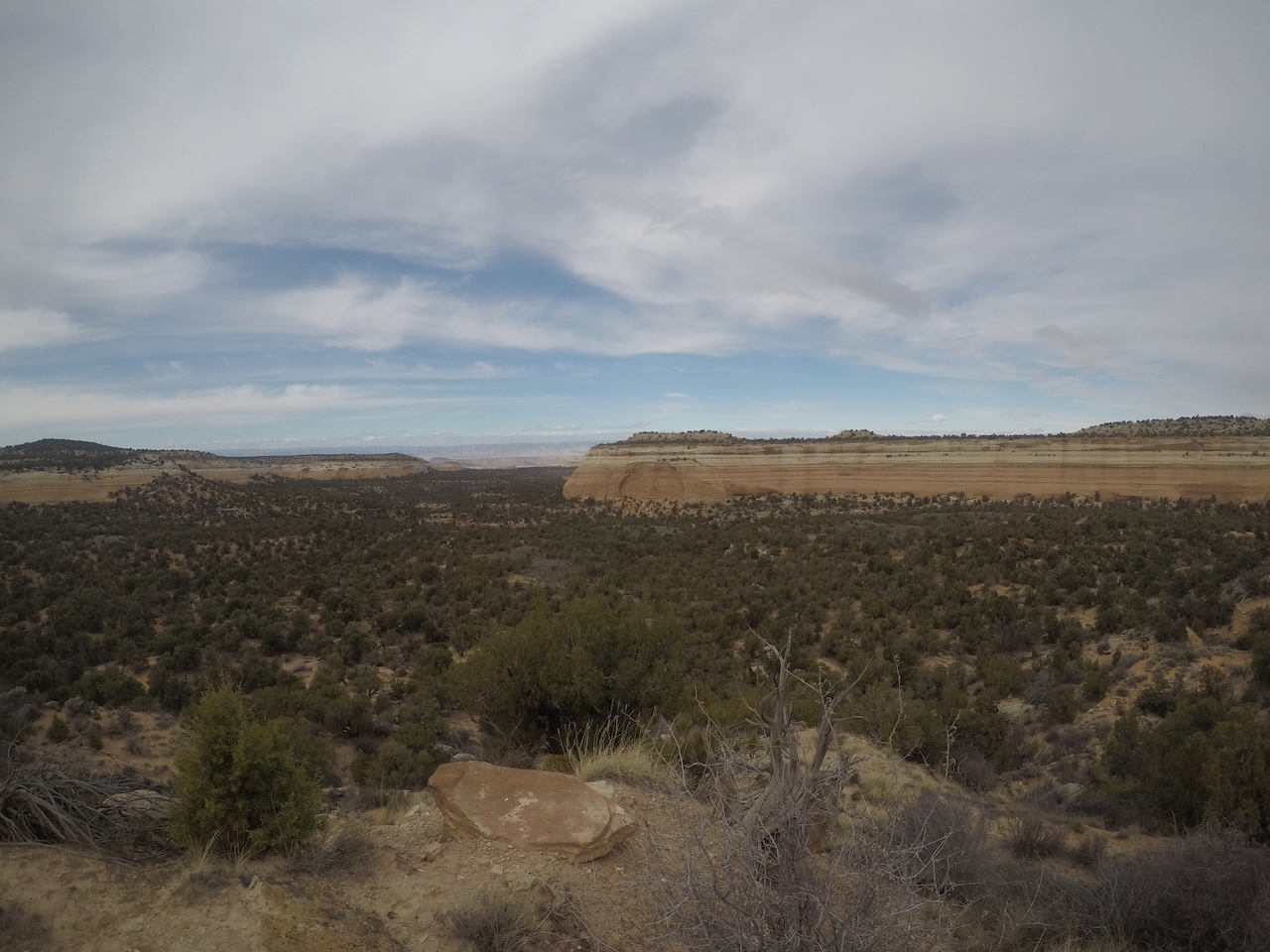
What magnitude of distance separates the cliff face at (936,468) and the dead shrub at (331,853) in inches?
1610

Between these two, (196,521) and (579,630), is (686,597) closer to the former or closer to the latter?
(579,630)

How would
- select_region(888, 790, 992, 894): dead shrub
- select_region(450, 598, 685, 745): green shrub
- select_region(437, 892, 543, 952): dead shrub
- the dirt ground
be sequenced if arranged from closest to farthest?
the dirt ground → select_region(437, 892, 543, 952): dead shrub → select_region(888, 790, 992, 894): dead shrub → select_region(450, 598, 685, 745): green shrub

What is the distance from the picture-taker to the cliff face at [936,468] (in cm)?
3300

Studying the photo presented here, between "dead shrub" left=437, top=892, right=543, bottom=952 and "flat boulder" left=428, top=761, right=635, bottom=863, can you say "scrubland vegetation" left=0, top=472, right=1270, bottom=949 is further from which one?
"flat boulder" left=428, top=761, right=635, bottom=863

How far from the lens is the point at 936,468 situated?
43.5 m

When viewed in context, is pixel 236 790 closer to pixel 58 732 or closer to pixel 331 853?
pixel 331 853

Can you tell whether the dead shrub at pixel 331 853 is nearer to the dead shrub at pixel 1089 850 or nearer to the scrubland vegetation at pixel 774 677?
Result: the scrubland vegetation at pixel 774 677

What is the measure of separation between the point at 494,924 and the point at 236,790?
2026 millimetres

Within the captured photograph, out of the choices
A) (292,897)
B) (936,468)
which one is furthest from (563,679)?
(936,468)

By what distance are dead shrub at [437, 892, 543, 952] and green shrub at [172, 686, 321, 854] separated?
134cm

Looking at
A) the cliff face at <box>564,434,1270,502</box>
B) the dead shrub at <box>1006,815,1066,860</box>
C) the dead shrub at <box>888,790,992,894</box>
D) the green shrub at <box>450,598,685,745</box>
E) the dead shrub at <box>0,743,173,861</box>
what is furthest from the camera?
the cliff face at <box>564,434,1270,502</box>

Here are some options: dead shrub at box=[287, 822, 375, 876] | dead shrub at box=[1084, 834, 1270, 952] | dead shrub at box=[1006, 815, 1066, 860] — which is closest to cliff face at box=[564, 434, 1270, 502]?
dead shrub at box=[1006, 815, 1066, 860]

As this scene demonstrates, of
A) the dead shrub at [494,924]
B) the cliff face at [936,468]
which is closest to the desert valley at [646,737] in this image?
the dead shrub at [494,924]

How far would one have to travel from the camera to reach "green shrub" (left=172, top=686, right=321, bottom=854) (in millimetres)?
4031
